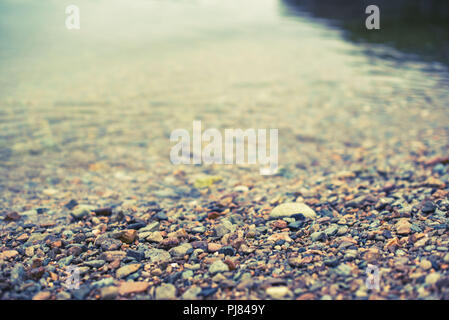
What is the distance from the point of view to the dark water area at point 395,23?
17531 mm

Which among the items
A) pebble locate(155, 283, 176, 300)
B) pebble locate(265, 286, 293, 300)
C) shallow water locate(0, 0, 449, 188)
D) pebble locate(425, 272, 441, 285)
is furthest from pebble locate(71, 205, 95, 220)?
pebble locate(425, 272, 441, 285)

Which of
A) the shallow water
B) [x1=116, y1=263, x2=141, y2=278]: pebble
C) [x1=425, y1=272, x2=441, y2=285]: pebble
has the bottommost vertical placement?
[x1=116, y1=263, x2=141, y2=278]: pebble

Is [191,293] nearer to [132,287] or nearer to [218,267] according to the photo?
[218,267]

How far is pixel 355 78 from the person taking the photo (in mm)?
13242

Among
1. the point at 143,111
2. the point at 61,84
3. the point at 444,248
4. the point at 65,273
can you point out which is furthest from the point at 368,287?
the point at 61,84

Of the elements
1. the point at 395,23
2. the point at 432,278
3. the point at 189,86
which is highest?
the point at 395,23

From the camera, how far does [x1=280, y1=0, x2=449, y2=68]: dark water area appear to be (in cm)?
1753

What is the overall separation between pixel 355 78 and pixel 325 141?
254 inches

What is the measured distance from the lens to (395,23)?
81.3ft

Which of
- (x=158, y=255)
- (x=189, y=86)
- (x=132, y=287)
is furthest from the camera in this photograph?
(x=189, y=86)

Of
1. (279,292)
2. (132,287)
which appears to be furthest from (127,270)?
(279,292)

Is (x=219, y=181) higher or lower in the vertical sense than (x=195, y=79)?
lower

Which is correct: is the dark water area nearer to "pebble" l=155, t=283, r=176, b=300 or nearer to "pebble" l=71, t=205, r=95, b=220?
"pebble" l=71, t=205, r=95, b=220
